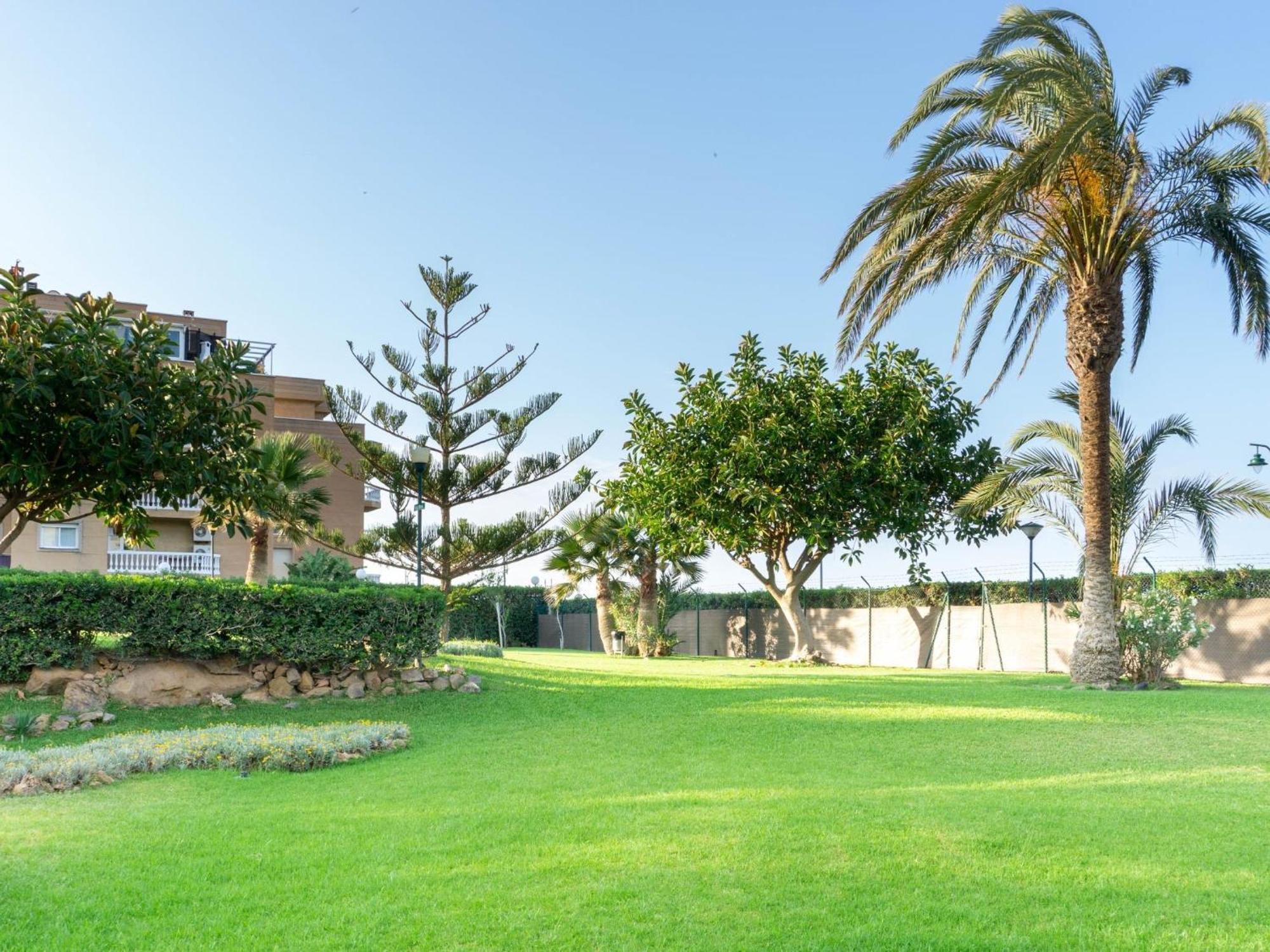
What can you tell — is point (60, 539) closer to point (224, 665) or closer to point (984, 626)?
point (224, 665)

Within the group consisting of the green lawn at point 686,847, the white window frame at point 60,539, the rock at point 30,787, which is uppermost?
the white window frame at point 60,539

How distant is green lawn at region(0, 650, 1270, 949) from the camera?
13.8 ft

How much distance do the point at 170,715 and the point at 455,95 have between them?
9646mm

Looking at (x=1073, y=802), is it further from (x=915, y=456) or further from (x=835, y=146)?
(x=915, y=456)

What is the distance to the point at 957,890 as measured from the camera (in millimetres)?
4605

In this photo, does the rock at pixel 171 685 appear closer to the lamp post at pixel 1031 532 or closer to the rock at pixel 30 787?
the rock at pixel 30 787

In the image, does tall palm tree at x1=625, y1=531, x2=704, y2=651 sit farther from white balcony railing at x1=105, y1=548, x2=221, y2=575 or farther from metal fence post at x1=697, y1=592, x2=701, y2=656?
white balcony railing at x1=105, y1=548, x2=221, y2=575

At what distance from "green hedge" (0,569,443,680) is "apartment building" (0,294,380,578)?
54.6ft

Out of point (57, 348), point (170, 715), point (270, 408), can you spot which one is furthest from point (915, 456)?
point (270, 408)

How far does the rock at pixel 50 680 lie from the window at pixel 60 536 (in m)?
21.2

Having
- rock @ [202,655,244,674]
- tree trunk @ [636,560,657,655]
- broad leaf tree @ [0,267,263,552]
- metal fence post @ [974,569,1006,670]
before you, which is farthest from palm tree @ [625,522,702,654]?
broad leaf tree @ [0,267,263,552]

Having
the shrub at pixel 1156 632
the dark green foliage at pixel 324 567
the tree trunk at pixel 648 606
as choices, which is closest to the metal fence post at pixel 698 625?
the tree trunk at pixel 648 606

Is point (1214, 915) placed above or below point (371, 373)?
below

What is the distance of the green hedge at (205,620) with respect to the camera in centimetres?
1139
